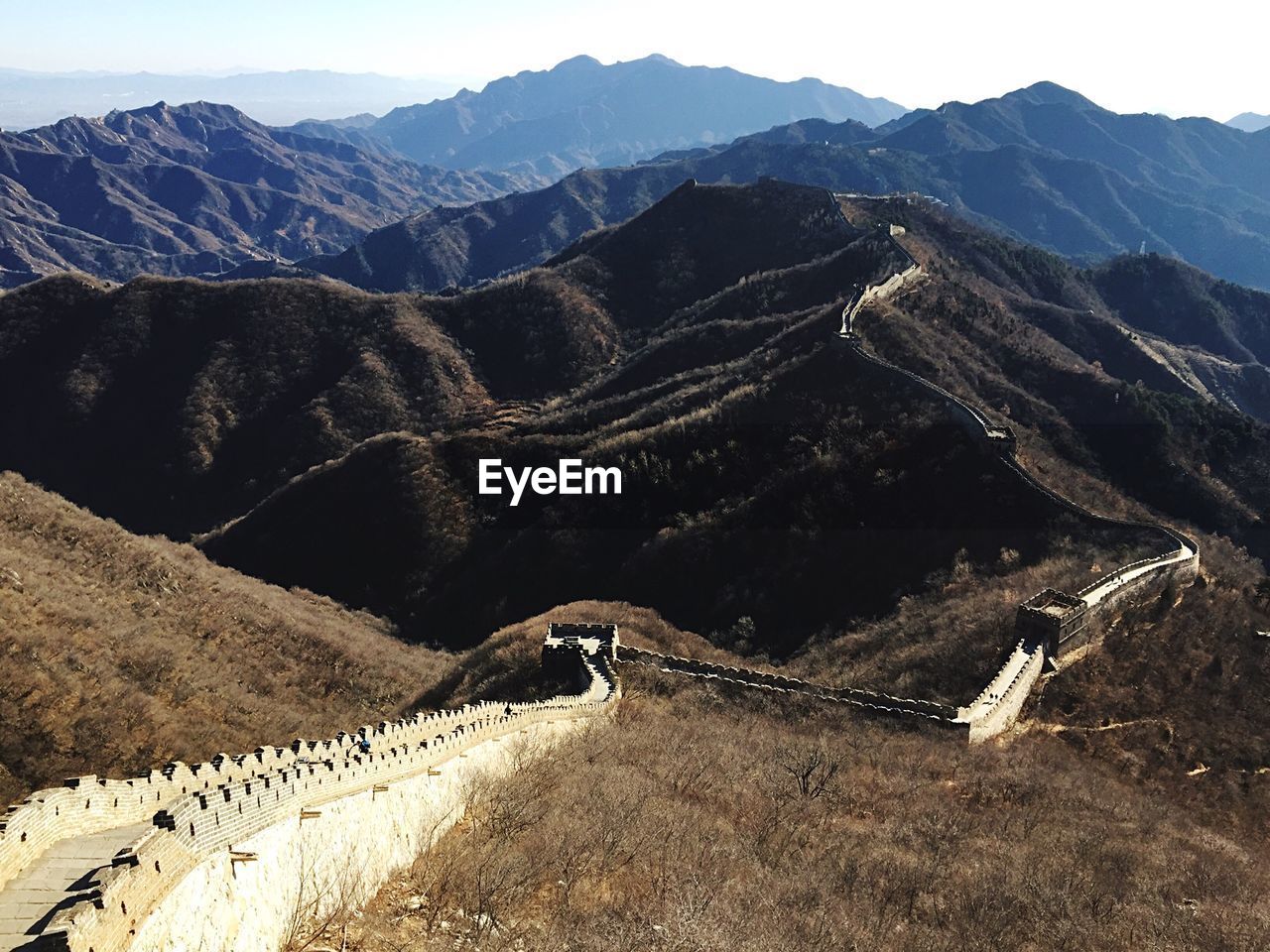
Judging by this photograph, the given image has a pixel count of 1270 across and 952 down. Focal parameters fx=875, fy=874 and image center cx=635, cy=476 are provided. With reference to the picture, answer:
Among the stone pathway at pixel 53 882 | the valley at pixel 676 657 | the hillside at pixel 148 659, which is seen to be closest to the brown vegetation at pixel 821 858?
the valley at pixel 676 657

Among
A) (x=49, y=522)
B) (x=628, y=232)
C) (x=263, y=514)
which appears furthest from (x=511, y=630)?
(x=628, y=232)

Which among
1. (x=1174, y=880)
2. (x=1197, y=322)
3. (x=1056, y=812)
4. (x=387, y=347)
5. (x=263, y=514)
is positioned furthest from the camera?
(x=1197, y=322)

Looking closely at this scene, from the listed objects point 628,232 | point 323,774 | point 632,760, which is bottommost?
point 632,760

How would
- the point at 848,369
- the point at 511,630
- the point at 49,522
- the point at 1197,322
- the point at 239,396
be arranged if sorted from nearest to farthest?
1. the point at 511,630
2. the point at 49,522
3. the point at 848,369
4. the point at 239,396
5. the point at 1197,322

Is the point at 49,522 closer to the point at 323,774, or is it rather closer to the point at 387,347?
the point at 323,774

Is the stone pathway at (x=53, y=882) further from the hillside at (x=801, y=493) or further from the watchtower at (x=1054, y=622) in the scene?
the watchtower at (x=1054, y=622)

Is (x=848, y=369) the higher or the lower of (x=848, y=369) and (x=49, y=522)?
the higher

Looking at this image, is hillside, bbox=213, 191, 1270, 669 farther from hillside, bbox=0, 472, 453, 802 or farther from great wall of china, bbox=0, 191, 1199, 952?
great wall of china, bbox=0, 191, 1199, 952
